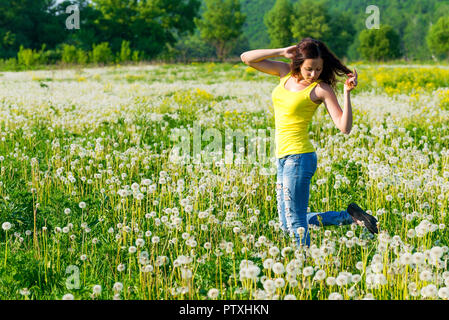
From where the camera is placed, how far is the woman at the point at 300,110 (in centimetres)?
381

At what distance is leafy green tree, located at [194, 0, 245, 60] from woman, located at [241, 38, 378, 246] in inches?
3358

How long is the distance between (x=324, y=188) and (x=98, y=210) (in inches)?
114

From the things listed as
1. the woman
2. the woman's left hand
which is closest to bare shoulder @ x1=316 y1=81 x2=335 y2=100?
the woman

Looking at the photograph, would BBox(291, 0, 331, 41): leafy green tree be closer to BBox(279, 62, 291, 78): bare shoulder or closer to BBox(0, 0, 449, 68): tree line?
BBox(0, 0, 449, 68): tree line

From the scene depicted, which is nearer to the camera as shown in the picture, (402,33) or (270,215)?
(270,215)

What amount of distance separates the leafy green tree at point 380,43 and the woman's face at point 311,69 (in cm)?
9441

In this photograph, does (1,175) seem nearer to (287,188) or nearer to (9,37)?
(287,188)

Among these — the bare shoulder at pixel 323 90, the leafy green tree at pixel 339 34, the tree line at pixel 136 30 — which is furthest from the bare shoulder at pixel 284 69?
the leafy green tree at pixel 339 34

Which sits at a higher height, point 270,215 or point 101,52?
point 101,52

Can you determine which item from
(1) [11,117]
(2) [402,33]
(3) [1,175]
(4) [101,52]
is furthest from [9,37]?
(2) [402,33]

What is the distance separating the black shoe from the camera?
407cm

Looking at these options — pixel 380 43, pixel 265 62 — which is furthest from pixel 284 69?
pixel 380 43
